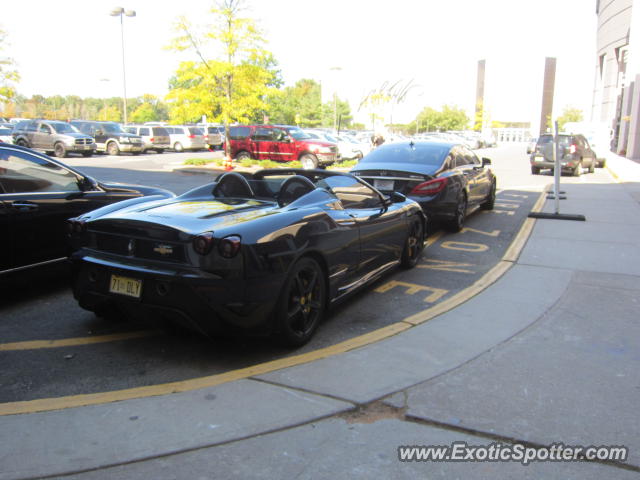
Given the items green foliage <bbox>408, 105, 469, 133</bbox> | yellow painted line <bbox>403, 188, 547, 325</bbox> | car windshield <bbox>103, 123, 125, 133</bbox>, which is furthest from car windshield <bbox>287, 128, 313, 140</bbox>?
green foliage <bbox>408, 105, 469, 133</bbox>

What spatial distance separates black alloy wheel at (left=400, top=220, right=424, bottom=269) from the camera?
6883 millimetres

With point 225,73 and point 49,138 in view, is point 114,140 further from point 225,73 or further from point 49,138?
point 225,73

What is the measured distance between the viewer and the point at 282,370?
3957 millimetres

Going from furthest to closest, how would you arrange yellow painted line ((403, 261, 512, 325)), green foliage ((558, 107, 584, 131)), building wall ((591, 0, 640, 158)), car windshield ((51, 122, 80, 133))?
green foliage ((558, 107, 584, 131)) → building wall ((591, 0, 640, 158)) → car windshield ((51, 122, 80, 133)) → yellow painted line ((403, 261, 512, 325))

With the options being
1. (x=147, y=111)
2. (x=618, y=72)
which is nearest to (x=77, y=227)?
(x=618, y=72)

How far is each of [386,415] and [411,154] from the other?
6993mm

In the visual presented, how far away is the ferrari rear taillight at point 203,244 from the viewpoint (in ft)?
12.7

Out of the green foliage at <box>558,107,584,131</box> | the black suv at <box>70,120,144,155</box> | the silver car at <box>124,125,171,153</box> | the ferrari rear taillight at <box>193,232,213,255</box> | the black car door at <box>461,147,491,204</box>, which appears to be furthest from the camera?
the green foliage at <box>558,107,584,131</box>

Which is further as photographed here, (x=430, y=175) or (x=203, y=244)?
(x=430, y=175)

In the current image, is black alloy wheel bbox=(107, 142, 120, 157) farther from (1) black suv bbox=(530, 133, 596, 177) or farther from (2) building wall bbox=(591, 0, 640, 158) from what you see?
(2) building wall bbox=(591, 0, 640, 158)

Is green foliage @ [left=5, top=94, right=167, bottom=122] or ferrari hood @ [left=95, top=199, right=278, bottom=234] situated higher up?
green foliage @ [left=5, top=94, right=167, bottom=122]

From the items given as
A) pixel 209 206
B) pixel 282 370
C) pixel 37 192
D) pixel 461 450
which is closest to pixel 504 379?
pixel 461 450

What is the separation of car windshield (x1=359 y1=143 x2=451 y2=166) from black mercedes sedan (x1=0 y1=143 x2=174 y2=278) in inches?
199

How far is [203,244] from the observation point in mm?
3857
